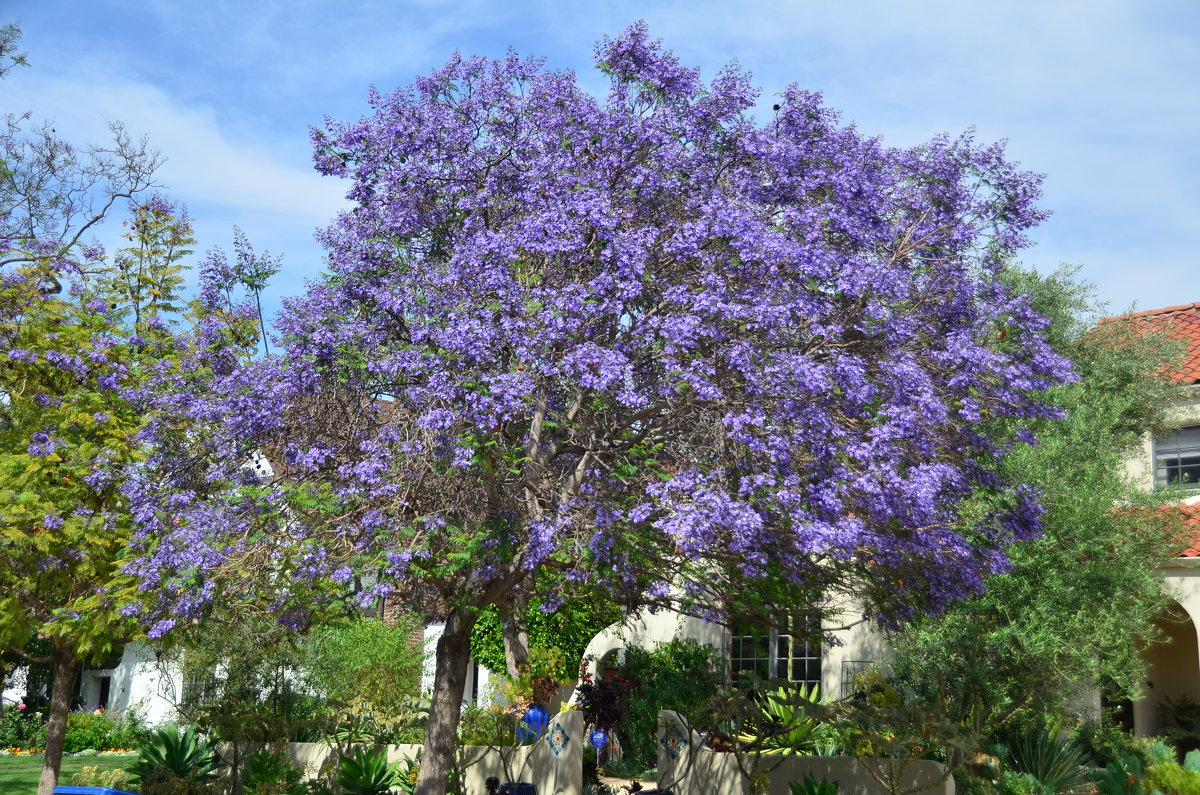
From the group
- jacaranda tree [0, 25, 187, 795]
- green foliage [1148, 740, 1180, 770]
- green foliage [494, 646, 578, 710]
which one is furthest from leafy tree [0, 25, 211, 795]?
green foliage [1148, 740, 1180, 770]

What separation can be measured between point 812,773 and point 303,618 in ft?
23.4

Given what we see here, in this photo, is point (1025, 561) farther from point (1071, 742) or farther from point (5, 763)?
point (5, 763)

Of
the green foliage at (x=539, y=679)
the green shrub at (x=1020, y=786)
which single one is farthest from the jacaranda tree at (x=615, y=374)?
the green foliage at (x=539, y=679)

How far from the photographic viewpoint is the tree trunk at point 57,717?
51.4 feet

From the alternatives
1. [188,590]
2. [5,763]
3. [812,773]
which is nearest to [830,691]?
[812,773]

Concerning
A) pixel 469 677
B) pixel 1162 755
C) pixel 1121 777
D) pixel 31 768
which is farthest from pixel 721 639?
pixel 31 768

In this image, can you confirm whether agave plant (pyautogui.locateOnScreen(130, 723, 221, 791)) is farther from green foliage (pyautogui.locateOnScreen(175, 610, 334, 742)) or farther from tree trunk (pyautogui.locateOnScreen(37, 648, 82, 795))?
tree trunk (pyautogui.locateOnScreen(37, 648, 82, 795))

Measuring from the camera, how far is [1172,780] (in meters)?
16.3

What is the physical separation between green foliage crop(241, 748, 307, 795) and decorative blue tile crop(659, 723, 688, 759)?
542 cm

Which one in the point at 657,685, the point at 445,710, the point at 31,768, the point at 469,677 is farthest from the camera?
the point at 469,677

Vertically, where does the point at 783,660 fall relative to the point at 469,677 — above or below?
above

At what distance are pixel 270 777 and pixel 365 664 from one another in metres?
7.08

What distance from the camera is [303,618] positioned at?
46.7 feet

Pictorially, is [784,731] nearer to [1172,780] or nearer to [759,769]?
[759,769]
